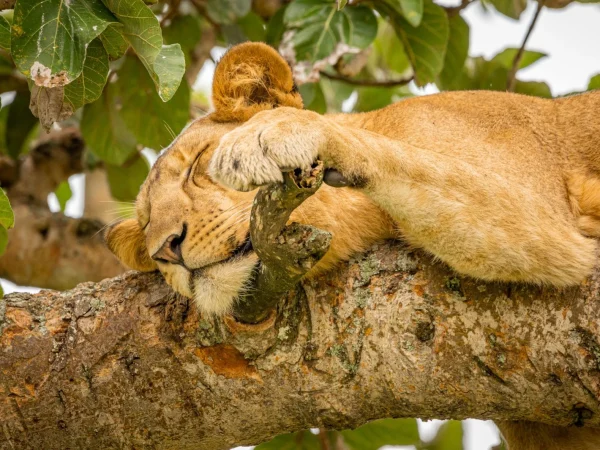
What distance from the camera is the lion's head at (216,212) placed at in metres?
2.62

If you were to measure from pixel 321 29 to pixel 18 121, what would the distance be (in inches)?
73.6

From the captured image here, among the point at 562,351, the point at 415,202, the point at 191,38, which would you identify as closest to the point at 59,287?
the point at 191,38

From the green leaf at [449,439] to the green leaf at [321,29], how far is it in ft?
6.17

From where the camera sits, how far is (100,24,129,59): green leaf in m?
2.63

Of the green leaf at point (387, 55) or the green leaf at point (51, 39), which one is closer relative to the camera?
the green leaf at point (51, 39)

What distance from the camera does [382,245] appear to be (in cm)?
278

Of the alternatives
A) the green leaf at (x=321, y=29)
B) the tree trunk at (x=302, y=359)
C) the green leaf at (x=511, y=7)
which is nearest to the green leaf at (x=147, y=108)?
the green leaf at (x=321, y=29)

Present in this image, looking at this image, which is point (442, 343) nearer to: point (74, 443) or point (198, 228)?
point (198, 228)

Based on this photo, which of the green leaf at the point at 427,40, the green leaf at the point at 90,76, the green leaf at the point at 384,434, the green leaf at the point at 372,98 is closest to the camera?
the green leaf at the point at 90,76

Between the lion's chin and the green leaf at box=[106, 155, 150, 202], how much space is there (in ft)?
7.60

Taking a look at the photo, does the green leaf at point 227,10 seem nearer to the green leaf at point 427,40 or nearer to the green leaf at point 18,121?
the green leaf at point 427,40

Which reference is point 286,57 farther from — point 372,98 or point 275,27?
point 372,98

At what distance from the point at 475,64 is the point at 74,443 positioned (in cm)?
312

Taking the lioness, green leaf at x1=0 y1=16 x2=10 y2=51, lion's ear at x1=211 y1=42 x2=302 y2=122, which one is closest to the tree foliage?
green leaf at x1=0 y1=16 x2=10 y2=51
